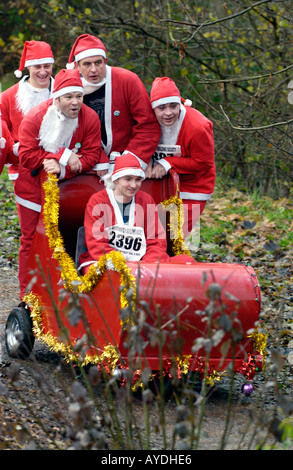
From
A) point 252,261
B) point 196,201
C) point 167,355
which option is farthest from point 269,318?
point 167,355

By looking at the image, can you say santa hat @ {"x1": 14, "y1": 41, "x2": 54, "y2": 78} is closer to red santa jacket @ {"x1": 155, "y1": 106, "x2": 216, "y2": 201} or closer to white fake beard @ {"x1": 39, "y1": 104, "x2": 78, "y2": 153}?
white fake beard @ {"x1": 39, "y1": 104, "x2": 78, "y2": 153}

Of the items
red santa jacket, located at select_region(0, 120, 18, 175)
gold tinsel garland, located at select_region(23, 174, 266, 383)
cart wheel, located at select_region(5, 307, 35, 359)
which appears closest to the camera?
gold tinsel garland, located at select_region(23, 174, 266, 383)

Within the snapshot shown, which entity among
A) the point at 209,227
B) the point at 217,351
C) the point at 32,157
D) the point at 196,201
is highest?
the point at 32,157

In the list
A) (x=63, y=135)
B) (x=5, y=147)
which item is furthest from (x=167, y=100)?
(x=5, y=147)

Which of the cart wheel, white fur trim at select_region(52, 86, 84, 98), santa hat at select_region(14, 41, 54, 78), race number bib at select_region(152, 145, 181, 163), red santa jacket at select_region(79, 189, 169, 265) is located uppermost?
santa hat at select_region(14, 41, 54, 78)

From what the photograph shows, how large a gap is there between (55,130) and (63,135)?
0.24 feet

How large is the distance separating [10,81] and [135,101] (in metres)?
14.2

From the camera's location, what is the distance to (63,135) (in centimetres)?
546

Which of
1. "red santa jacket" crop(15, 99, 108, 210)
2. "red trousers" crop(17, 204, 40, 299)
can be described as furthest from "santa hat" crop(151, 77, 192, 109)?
"red trousers" crop(17, 204, 40, 299)

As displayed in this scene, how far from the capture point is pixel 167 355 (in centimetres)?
452

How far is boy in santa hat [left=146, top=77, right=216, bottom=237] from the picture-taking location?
18.7 ft

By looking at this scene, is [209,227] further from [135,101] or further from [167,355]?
[167,355]

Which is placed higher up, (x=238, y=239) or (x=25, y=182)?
(x=25, y=182)

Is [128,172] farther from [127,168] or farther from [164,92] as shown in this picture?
[164,92]
